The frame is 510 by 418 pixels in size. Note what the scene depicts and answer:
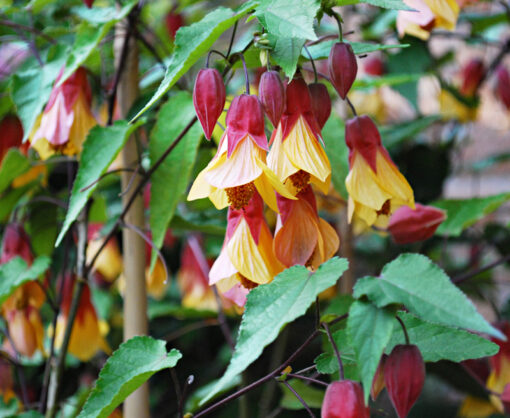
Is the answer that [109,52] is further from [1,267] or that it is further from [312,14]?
[312,14]

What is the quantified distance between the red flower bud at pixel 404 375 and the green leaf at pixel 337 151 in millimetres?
224

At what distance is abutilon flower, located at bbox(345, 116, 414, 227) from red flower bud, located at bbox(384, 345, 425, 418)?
12 centimetres

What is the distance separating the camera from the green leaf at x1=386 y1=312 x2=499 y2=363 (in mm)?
378

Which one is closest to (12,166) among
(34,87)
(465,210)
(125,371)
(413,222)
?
(34,87)

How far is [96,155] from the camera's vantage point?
1.69 ft

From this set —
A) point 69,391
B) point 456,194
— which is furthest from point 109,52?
point 456,194

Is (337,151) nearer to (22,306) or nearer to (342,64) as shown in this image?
(342,64)

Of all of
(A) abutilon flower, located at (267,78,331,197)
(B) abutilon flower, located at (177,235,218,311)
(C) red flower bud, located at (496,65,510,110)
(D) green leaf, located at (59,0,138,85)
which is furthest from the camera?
(C) red flower bud, located at (496,65,510,110)

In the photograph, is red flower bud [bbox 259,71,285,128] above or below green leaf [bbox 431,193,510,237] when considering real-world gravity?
above

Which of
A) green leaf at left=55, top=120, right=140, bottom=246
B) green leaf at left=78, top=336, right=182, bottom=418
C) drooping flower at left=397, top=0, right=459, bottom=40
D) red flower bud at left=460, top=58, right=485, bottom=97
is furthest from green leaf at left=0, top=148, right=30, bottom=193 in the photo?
red flower bud at left=460, top=58, right=485, bottom=97

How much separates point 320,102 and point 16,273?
359mm

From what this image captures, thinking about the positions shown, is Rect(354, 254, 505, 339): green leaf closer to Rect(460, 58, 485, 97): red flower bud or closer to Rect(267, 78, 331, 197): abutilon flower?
Rect(267, 78, 331, 197): abutilon flower

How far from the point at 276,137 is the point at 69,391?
82 centimetres

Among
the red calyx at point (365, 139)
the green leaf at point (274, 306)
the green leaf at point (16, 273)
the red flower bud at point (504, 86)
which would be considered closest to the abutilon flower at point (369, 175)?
the red calyx at point (365, 139)
